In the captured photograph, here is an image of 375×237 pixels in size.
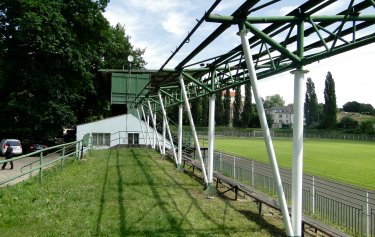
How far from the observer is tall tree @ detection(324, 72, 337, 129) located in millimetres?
83625

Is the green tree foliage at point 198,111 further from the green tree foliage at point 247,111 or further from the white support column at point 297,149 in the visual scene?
the white support column at point 297,149

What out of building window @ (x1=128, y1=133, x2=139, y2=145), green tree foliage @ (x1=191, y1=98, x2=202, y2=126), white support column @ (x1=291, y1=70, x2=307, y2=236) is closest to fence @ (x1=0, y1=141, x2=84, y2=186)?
white support column @ (x1=291, y1=70, x2=307, y2=236)

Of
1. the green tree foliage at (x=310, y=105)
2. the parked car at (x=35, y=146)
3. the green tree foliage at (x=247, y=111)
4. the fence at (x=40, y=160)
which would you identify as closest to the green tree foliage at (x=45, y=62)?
the parked car at (x=35, y=146)

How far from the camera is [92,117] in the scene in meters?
60.8

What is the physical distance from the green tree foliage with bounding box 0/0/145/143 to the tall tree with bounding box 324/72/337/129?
60228 mm

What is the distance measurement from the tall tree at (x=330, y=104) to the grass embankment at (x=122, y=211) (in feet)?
250

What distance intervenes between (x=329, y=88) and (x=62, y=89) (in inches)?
2547

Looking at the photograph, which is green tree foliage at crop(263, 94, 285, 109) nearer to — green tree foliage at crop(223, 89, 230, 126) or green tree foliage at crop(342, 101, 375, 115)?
green tree foliage at crop(342, 101, 375, 115)

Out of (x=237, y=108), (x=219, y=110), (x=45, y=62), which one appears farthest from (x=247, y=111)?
(x=45, y=62)

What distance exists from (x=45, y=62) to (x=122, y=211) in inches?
1120

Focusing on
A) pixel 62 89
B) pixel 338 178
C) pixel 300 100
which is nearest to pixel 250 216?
pixel 300 100

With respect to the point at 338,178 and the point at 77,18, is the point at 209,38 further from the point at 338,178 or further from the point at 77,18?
the point at 77,18

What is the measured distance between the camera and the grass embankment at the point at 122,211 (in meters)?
7.73

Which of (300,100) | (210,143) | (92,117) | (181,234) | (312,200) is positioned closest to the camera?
(300,100)
